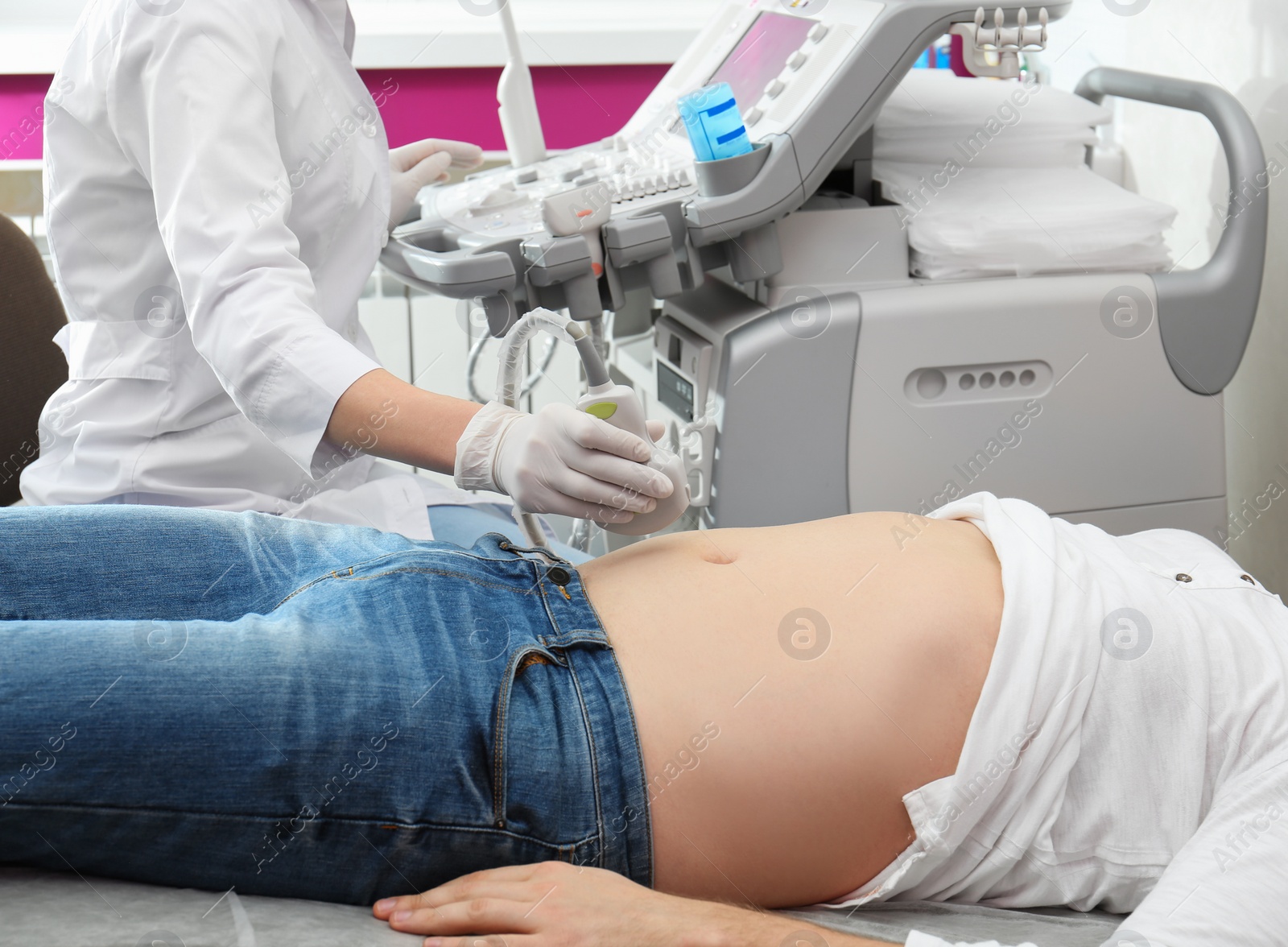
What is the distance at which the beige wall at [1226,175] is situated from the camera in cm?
158

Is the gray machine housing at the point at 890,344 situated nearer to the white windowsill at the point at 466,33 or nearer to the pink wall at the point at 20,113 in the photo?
the white windowsill at the point at 466,33

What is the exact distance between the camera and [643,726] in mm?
852

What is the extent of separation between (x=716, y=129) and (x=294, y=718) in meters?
0.83

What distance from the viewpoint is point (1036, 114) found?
1447 millimetres

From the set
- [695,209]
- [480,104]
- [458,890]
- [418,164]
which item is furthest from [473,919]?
[480,104]

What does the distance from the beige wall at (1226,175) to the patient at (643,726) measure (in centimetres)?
76

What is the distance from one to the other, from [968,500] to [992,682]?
0.86ft

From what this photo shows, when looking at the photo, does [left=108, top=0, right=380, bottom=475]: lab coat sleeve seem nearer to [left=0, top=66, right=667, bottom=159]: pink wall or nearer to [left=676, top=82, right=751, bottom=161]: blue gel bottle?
A: [left=676, top=82, right=751, bottom=161]: blue gel bottle

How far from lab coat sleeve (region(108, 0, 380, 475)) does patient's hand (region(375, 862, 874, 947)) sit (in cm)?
46

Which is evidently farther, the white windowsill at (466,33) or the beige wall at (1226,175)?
the white windowsill at (466,33)

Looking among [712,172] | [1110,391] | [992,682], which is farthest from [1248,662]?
[712,172]

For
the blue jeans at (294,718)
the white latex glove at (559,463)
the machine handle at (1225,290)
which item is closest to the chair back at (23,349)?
the blue jeans at (294,718)

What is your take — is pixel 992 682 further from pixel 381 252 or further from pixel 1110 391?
pixel 381 252

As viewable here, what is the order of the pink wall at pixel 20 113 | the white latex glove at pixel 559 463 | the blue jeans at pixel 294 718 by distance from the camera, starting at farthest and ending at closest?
the pink wall at pixel 20 113
the white latex glove at pixel 559 463
the blue jeans at pixel 294 718
